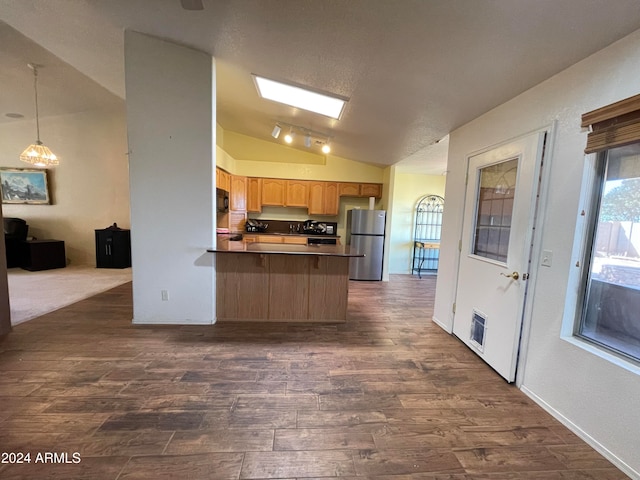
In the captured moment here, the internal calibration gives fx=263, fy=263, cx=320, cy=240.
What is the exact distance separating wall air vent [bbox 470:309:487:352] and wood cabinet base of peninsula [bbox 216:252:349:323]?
1345mm

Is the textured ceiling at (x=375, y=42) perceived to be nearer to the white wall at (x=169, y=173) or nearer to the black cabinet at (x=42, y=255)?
the white wall at (x=169, y=173)

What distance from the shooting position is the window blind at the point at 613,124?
4.50 ft

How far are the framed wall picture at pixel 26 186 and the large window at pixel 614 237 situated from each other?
871 cm

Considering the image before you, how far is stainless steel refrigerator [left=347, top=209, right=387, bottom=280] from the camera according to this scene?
17.9 ft

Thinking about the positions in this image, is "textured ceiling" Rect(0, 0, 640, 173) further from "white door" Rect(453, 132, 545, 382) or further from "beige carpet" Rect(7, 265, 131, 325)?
"beige carpet" Rect(7, 265, 131, 325)

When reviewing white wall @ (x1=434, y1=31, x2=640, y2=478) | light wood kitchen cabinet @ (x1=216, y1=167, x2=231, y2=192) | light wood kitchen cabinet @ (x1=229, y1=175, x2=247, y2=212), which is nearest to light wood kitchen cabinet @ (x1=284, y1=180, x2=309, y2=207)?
light wood kitchen cabinet @ (x1=229, y1=175, x2=247, y2=212)

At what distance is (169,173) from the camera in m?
2.78

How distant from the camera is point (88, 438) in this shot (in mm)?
1484

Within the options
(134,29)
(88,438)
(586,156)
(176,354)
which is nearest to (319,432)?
(88,438)

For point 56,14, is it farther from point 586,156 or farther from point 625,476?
point 625,476

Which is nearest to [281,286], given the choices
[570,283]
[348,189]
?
[570,283]

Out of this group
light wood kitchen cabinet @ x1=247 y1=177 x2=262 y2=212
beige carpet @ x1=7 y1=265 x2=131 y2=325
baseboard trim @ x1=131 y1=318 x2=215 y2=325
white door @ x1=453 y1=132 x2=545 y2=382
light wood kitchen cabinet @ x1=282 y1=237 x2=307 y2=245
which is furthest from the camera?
light wood kitchen cabinet @ x1=247 y1=177 x2=262 y2=212

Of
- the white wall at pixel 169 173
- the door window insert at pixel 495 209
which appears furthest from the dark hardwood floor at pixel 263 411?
the door window insert at pixel 495 209

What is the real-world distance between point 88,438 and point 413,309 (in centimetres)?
355
